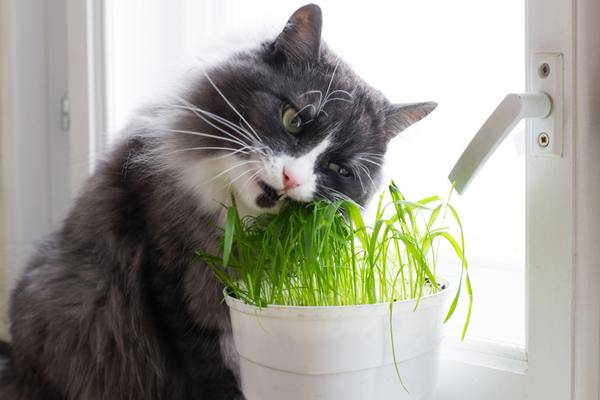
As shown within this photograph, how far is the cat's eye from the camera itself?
1071mm

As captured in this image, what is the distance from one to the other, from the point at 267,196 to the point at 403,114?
0.92ft

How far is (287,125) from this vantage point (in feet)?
3.38

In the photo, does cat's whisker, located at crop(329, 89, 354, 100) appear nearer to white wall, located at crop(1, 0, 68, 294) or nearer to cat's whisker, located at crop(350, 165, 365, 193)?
cat's whisker, located at crop(350, 165, 365, 193)

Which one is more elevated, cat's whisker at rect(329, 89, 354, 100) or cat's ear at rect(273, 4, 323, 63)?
cat's ear at rect(273, 4, 323, 63)

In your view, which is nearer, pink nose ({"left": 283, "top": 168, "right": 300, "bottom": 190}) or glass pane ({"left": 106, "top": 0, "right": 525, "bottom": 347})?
pink nose ({"left": 283, "top": 168, "right": 300, "bottom": 190})

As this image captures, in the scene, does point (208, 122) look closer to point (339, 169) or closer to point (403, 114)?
point (339, 169)

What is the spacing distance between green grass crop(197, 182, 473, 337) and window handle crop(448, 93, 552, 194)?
5 cm

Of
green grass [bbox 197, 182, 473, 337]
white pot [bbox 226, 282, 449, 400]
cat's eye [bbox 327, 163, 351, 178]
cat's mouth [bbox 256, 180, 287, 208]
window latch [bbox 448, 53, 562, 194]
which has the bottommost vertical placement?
white pot [bbox 226, 282, 449, 400]

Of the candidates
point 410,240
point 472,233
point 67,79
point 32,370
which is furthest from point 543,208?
point 67,79

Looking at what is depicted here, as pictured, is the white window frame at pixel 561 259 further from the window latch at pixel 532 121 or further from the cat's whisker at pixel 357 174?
the cat's whisker at pixel 357 174

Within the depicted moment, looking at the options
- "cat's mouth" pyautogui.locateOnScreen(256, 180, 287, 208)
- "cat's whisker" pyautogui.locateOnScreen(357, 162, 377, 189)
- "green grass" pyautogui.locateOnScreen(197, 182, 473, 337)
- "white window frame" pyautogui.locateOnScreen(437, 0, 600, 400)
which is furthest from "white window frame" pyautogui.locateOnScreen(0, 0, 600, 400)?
"cat's mouth" pyautogui.locateOnScreen(256, 180, 287, 208)

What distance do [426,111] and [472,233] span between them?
30 cm

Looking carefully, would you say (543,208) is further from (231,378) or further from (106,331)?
(106,331)

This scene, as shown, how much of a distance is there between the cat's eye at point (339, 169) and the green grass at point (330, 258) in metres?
0.11
